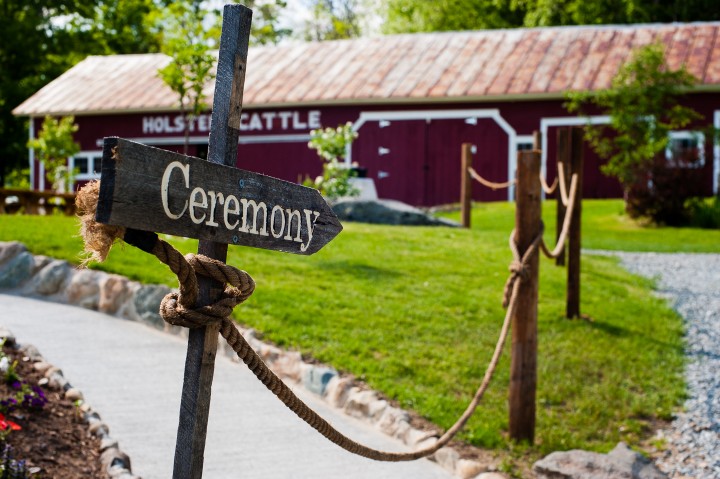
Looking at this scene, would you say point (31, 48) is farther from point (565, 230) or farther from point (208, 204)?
point (208, 204)

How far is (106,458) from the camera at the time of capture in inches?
195

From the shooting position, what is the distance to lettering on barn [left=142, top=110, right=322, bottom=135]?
2389 centimetres

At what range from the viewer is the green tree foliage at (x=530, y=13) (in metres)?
31.8

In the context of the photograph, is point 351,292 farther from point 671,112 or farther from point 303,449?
point 671,112

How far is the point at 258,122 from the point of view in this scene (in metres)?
24.5

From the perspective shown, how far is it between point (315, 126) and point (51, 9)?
16.5 metres

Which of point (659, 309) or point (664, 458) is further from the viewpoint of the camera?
point (659, 309)

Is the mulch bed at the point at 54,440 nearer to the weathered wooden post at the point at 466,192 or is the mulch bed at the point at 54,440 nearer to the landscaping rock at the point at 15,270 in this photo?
the landscaping rock at the point at 15,270

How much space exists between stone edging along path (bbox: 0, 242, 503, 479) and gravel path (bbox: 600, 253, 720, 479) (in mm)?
1393

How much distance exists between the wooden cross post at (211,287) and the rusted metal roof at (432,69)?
61.8 ft

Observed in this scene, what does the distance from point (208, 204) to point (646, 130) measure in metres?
17.8

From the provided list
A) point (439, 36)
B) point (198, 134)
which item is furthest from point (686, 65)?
point (198, 134)

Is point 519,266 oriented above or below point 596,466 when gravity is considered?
above

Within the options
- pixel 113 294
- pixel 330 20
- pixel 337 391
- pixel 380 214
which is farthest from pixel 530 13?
pixel 337 391
